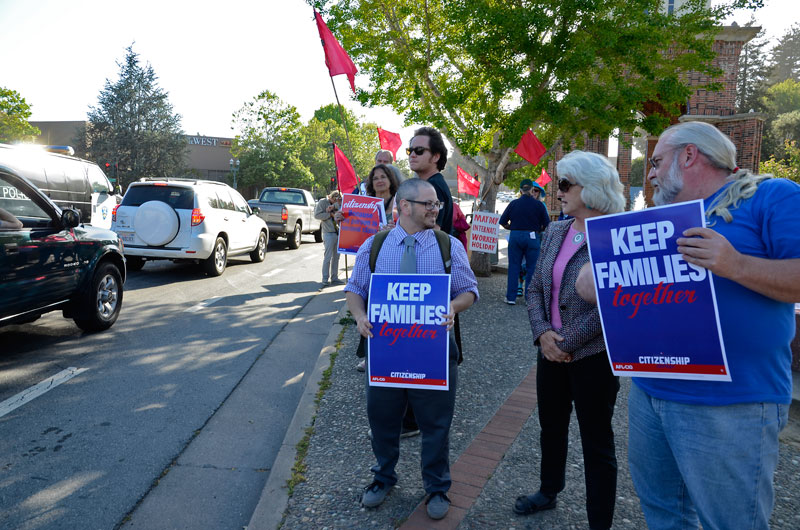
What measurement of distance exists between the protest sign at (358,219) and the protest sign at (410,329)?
7.89ft

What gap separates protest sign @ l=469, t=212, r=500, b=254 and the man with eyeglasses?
8186 mm

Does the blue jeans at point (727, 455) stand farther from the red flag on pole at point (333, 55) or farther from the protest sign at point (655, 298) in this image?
the red flag on pole at point (333, 55)

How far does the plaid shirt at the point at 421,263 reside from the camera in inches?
120

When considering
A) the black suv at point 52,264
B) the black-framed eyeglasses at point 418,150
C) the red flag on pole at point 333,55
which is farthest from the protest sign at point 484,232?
the black-framed eyeglasses at point 418,150

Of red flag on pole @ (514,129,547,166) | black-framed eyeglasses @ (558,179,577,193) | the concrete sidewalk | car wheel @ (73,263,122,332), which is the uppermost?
red flag on pole @ (514,129,547,166)

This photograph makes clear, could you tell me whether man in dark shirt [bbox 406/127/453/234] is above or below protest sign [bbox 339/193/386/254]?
above

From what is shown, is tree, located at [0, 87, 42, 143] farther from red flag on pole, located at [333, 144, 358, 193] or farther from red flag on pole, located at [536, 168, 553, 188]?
red flag on pole, located at [333, 144, 358, 193]

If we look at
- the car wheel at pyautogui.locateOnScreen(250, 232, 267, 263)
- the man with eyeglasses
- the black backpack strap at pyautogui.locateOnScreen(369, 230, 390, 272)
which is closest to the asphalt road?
the man with eyeglasses

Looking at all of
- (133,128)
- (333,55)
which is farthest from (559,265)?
(133,128)

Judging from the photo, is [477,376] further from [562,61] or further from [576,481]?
[562,61]

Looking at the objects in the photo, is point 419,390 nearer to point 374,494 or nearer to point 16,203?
point 374,494

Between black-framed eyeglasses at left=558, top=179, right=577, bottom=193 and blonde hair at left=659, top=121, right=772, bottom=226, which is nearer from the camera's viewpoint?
blonde hair at left=659, top=121, right=772, bottom=226

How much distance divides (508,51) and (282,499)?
379 inches

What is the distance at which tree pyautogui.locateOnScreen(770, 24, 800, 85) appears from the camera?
85581 mm
